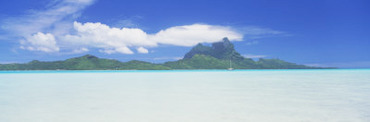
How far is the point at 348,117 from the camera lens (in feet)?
23.1

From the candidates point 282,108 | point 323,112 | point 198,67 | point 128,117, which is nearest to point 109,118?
point 128,117

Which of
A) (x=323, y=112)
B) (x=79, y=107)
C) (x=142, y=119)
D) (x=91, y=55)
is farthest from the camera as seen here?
(x=91, y=55)

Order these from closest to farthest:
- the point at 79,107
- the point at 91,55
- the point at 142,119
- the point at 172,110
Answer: the point at 142,119 → the point at 172,110 → the point at 79,107 → the point at 91,55

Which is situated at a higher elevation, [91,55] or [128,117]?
[91,55]

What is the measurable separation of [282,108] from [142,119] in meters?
4.45

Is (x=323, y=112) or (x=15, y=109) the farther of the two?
(x=15, y=109)

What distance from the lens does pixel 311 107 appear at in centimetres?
855

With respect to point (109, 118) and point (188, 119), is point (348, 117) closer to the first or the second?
point (188, 119)

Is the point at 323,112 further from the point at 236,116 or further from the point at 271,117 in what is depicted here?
the point at 236,116

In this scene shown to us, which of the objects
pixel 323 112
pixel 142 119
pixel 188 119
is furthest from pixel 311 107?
pixel 142 119

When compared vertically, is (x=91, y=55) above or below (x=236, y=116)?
above

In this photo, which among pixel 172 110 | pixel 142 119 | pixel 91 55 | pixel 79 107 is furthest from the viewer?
pixel 91 55

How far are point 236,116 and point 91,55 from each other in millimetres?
193234

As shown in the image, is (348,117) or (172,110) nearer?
(348,117)
